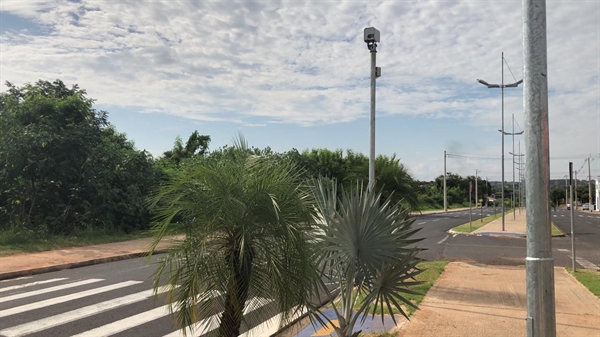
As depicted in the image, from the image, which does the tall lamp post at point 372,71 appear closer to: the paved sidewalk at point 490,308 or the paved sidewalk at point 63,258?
the paved sidewalk at point 490,308

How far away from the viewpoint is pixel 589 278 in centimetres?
1120

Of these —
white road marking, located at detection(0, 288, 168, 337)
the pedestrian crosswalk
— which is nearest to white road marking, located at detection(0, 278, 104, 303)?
the pedestrian crosswalk

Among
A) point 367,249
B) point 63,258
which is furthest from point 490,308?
point 63,258

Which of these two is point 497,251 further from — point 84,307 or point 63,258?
point 63,258

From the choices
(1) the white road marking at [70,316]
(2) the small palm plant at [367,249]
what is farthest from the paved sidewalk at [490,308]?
(1) the white road marking at [70,316]

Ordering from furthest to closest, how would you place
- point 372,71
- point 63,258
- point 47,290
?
point 63,258
point 47,290
point 372,71

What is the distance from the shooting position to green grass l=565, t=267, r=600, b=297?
971 centimetres

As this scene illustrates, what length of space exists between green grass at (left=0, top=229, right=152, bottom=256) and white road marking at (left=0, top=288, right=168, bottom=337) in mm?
7370

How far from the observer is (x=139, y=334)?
6918 millimetres

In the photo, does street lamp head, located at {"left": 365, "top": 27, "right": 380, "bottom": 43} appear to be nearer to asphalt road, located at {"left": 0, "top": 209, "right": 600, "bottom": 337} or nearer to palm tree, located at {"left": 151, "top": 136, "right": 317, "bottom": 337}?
asphalt road, located at {"left": 0, "top": 209, "right": 600, "bottom": 337}

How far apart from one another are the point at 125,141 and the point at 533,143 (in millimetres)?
27285

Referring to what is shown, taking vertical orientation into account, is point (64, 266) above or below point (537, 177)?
below

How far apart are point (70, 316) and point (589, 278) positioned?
10783 millimetres

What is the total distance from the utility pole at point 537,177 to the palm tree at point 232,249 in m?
1.60
